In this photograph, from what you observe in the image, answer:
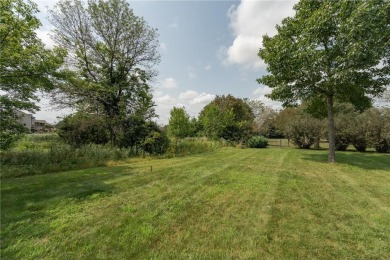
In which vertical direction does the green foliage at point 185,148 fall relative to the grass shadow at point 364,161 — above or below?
above

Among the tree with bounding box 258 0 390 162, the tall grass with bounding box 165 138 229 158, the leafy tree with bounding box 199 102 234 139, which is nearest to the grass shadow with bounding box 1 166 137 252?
the tall grass with bounding box 165 138 229 158

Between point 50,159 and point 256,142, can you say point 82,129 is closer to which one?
point 50,159

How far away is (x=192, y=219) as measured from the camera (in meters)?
3.53

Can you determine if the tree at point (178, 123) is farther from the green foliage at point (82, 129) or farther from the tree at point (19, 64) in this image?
the tree at point (19, 64)

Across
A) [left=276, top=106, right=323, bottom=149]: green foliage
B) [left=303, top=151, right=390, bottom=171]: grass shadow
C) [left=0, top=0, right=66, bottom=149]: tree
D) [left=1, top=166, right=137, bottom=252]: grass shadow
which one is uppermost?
[left=0, top=0, right=66, bottom=149]: tree

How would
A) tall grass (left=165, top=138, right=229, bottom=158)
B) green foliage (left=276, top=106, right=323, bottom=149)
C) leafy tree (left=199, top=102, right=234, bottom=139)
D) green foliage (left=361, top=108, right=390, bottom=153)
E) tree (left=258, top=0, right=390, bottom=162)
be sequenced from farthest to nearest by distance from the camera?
leafy tree (left=199, top=102, right=234, bottom=139), green foliage (left=276, top=106, right=323, bottom=149), green foliage (left=361, top=108, right=390, bottom=153), tall grass (left=165, top=138, right=229, bottom=158), tree (left=258, top=0, right=390, bottom=162)

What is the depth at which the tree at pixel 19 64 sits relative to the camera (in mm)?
6489

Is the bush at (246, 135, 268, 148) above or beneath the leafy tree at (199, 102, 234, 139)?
beneath

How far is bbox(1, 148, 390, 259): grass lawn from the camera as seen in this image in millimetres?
2639

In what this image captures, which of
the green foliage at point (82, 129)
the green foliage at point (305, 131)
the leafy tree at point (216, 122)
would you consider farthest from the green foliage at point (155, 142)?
the green foliage at point (305, 131)

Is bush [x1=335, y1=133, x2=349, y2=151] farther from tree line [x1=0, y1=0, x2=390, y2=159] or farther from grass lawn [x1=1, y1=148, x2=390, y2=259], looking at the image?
grass lawn [x1=1, y1=148, x2=390, y2=259]

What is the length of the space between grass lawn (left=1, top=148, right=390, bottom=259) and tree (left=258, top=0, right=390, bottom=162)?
4975 mm

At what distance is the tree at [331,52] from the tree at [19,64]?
32.0ft

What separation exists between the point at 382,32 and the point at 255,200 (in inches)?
340
